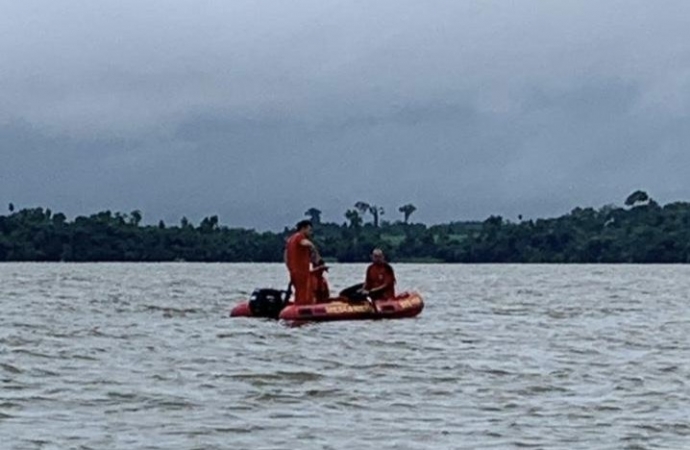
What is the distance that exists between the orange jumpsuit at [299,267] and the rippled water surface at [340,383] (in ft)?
1.98

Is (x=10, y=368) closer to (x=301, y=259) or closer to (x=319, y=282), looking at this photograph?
(x=301, y=259)

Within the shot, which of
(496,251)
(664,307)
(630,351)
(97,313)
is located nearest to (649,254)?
(496,251)

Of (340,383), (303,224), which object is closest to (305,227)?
(303,224)

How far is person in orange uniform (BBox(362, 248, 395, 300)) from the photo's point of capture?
31.7 meters

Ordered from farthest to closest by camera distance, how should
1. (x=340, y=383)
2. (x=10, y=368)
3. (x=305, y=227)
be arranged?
1. (x=305, y=227)
2. (x=10, y=368)
3. (x=340, y=383)

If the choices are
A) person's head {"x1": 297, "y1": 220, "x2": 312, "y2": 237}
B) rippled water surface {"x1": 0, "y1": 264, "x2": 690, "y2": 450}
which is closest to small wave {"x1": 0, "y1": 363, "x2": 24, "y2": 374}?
rippled water surface {"x1": 0, "y1": 264, "x2": 690, "y2": 450}

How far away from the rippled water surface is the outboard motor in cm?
23

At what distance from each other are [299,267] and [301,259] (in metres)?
0.21

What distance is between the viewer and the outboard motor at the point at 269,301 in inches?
1231

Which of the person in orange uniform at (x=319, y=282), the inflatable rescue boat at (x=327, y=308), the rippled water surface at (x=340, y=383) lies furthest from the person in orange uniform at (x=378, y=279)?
the person in orange uniform at (x=319, y=282)

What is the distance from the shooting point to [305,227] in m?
29.2

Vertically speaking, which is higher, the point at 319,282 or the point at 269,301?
the point at 319,282

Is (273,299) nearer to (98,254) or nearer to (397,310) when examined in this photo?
(397,310)

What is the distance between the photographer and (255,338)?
27531mm
